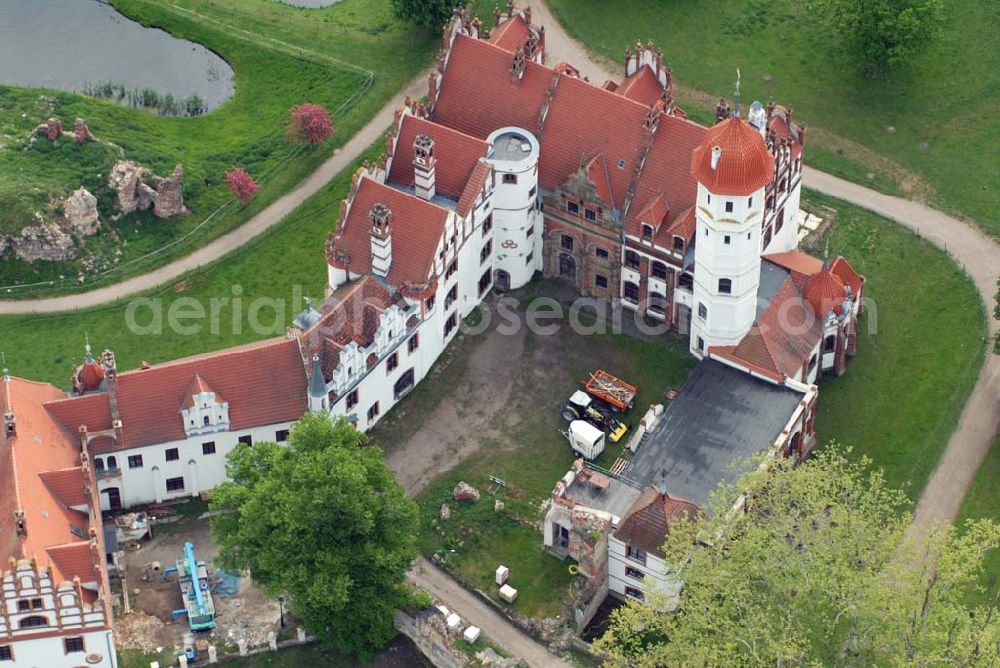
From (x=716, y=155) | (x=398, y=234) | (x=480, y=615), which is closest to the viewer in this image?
(x=480, y=615)

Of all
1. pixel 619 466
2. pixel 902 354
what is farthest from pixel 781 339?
pixel 619 466

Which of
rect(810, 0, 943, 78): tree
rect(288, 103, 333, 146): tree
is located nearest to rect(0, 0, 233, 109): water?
rect(288, 103, 333, 146): tree

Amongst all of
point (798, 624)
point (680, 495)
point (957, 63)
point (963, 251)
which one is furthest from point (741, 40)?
point (798, 624)

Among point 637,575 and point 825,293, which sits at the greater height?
point 825,293

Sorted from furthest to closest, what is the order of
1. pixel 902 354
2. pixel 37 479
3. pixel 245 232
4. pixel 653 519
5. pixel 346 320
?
pixel 245 232 → pixel 902 354 → pixel 346 320 → pixel 653 519 → pixel 37 479

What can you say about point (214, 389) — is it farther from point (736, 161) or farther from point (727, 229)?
point (736, 161)

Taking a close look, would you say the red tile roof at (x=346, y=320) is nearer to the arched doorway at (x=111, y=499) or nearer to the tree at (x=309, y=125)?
the arched doorway at (x=111, y=499)

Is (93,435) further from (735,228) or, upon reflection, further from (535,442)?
(735,228)

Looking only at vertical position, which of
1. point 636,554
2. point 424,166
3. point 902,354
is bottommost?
point 636,554
